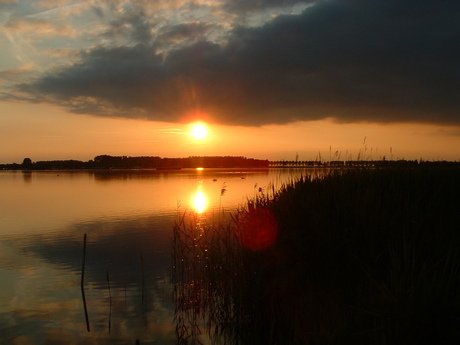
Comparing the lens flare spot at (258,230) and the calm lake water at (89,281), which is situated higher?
the lens flare spot at (258,230)

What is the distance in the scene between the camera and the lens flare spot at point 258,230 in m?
12.5

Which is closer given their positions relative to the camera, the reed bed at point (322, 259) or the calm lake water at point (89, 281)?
the reed bed at point (322, 259)

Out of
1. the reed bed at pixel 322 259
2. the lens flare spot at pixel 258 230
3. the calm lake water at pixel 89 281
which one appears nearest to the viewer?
the reed bed at pixel 322 259

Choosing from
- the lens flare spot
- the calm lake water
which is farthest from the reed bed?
the calm lake water

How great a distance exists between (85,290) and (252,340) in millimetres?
6969

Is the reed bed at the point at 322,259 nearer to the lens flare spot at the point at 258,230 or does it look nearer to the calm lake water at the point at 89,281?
the lens flare spot at the point at 258,230

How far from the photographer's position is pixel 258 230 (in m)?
13.3

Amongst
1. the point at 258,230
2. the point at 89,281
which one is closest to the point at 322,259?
the point at 258,230

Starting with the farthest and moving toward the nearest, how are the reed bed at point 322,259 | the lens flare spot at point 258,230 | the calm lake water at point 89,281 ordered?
the lens flare spot at point 258,230, the calm lake water at point 89,281, the reed bed at point 322,259

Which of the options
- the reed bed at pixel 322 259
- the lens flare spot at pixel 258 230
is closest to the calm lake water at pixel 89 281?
the reed bed at pixel 322 259

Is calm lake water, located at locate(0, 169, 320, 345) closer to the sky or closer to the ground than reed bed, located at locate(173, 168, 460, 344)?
closer to the ground

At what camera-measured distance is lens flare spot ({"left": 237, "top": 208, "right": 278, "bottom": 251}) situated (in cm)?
1252

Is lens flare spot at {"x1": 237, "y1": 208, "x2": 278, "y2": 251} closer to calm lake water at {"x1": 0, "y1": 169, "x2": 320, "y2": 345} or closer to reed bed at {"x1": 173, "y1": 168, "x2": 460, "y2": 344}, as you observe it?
reed bed at {"x1": 173, "y1": 168, "x2": 460, "y2": 344}

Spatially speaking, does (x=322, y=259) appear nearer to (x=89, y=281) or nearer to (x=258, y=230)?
(x=258, y=230)
